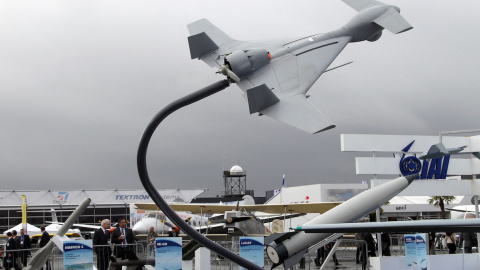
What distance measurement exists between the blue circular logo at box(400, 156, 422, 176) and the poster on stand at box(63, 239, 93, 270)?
1220 centimetres

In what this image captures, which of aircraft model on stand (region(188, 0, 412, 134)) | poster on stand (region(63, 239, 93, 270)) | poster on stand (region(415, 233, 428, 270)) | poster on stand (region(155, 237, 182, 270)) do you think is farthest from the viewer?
poster on stand (region(415, 233, 428, 270))

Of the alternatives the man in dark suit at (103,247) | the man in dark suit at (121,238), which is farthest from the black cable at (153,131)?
the man in dark suit at (103,247)

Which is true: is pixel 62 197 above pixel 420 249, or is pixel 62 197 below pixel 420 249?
above

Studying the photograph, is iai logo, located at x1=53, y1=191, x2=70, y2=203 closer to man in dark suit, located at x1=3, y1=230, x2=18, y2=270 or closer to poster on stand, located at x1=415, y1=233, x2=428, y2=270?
man in dark suit, located at x1=3, y1=230, x2=18, y2=270

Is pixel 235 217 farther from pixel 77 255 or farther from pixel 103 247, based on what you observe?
pixel 77 255

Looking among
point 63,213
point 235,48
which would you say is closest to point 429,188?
point 235,48

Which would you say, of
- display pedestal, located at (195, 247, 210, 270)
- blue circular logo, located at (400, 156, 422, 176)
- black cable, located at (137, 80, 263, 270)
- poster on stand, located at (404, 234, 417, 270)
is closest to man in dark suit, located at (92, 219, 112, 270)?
display pedestal, located at (195, 247, 210, 270)

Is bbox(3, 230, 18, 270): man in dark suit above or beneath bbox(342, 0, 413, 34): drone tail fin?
beneath

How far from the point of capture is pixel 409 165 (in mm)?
19906

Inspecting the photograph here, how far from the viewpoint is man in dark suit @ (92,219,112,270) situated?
1502 cm

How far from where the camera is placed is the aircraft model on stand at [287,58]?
788 centimetres

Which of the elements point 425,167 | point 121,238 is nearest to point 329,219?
point 121,238

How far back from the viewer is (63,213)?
52.4 meters

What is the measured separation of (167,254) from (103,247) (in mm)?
3074
